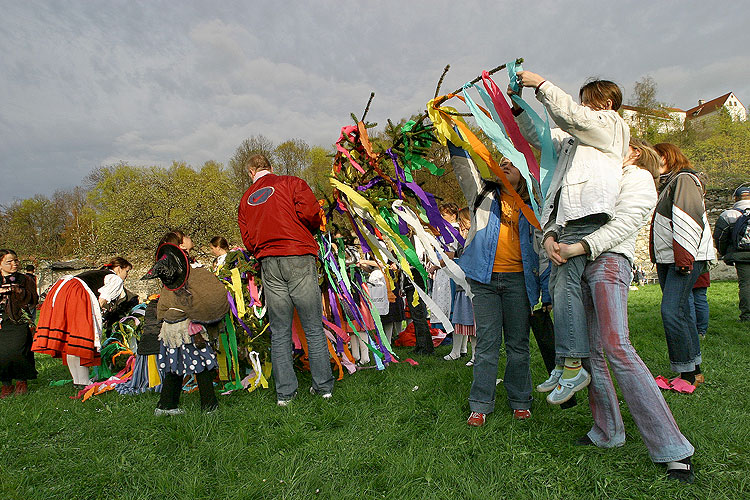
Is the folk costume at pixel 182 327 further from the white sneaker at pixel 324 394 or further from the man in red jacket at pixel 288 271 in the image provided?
the white sneaker at pixel 324 394

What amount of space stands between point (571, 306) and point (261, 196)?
8.67 ft

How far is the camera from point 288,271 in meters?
3.58

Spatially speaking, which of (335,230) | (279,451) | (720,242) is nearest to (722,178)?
(720,242)

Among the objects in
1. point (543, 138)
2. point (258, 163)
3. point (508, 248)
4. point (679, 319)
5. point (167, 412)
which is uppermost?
point (258, 163)

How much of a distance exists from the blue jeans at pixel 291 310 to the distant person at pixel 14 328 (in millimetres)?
3275

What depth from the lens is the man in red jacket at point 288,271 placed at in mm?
3564

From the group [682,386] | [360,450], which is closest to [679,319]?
[682,386]

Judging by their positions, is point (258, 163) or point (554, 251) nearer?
point (554, 251)

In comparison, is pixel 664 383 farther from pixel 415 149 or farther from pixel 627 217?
pixel 415 149

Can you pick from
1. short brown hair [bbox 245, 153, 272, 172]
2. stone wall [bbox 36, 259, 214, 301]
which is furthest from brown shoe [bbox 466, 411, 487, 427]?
stone wall [bbox 36, 259, 214, 301]

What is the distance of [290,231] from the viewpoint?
3584 mm

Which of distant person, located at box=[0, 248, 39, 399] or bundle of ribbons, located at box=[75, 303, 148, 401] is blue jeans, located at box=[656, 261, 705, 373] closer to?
bundle of ribbons, located at box=[75, 303, 148, 401]

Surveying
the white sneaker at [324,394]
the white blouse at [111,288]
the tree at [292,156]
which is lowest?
the white sneaker at [324,394]

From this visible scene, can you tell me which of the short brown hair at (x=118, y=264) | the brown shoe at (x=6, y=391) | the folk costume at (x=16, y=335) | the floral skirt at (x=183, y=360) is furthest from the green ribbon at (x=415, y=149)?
the brown shoe at (x=6, y=391)
